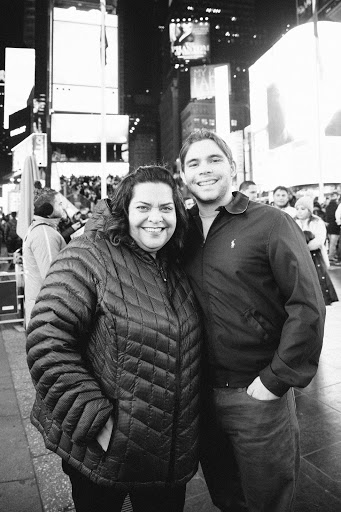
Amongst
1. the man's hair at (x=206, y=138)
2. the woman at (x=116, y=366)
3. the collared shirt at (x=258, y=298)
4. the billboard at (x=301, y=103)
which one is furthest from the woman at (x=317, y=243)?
the billboard at (x=301, y=103)

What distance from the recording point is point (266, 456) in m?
1.91

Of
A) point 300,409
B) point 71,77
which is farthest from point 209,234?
point 71,77

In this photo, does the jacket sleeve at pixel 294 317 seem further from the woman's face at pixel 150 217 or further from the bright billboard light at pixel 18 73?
the bright billboard light at pixel 18 73

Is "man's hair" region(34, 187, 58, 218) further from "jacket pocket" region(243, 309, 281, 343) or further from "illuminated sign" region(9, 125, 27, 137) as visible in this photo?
"illuminated sign" region(9, 125, 27, 137)

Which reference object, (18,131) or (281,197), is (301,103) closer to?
(281,197)

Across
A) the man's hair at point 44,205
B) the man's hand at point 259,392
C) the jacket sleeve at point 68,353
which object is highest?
the man's hair at point 44,205

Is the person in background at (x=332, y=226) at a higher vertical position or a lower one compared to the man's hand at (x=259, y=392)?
higher

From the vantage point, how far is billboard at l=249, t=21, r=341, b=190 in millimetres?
29016

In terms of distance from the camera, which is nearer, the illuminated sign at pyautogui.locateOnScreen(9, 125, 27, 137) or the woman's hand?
the woman's hand

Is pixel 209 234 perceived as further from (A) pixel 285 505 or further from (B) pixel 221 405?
(A) pixel 285 505

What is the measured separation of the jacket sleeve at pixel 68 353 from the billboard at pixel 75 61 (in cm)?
3396

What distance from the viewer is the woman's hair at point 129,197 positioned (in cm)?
190

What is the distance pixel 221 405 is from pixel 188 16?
483 ft

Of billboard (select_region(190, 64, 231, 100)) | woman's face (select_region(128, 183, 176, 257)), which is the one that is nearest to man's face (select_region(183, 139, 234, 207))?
woman's face (select_region(128, 183, 176, 257))
